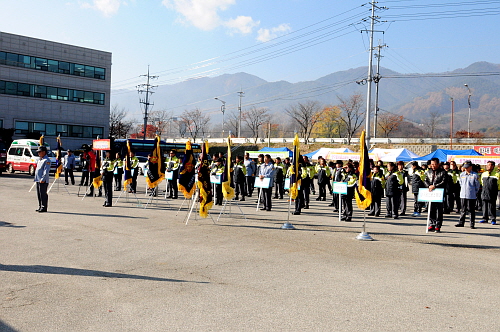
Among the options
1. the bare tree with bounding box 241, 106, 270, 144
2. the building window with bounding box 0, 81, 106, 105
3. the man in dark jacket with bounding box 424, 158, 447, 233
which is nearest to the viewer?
the man in dark jacket with bounding box 424, 158, 447, 233

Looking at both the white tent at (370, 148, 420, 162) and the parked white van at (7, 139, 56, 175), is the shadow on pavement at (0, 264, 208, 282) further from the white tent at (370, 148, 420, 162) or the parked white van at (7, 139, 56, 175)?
the parked white van at (7, 139, 56, 175)

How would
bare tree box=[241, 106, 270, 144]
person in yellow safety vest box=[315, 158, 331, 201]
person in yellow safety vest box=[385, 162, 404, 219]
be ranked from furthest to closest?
bare tree box=[241, 106, 270, 144] < person in yellow safety vest box=[315, 158, 331, 201] < person in yellow safety vest box=[385, 162, 404, 219]

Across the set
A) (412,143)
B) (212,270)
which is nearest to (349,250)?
(212,270)

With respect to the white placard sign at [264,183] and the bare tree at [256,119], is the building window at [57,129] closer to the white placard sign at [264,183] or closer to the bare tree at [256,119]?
the bare tree at [256,119]

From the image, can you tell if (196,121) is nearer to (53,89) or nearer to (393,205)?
(53,89)

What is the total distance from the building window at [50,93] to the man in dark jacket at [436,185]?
178ft

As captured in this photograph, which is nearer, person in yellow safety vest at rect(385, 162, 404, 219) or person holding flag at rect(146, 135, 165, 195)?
person holding flag at rect(146, 135, 165, 195)

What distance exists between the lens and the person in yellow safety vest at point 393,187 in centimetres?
1611

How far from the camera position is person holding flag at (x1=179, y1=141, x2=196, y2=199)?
1365 centimetres

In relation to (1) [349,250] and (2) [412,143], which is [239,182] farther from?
(2) [412,143]

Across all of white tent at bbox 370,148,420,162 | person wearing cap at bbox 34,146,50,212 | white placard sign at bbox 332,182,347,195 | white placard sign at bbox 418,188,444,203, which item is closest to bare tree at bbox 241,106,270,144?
white tent at bbox 370,148,420,162

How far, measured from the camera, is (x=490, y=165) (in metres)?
15.0

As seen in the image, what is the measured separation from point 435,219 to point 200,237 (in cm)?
695

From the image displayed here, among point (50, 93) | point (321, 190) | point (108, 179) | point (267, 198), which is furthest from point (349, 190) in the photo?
point (50, 93)
